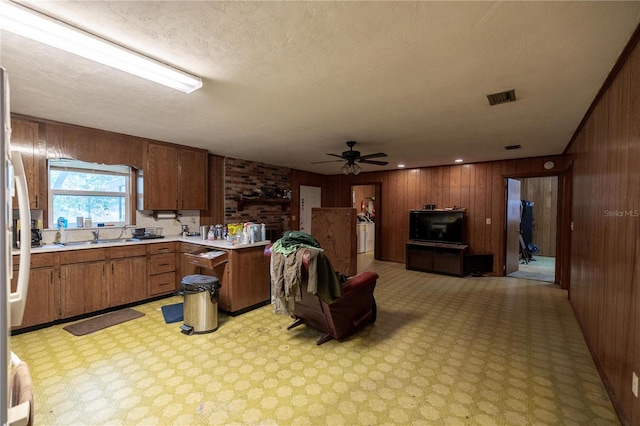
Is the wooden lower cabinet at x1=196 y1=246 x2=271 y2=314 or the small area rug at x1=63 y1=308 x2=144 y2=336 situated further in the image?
the wooden lower cabinet at x1=196 y1=246 x2=271 y2=314

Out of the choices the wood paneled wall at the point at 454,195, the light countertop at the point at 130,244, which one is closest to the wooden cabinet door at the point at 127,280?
the light countertop at the point at 130,244

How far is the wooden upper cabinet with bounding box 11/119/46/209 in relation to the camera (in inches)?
129

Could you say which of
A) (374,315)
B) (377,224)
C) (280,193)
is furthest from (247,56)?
(377,224)

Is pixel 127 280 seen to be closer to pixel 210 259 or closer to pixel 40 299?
pixel 40 299

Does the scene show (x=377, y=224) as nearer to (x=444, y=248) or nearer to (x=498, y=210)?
(x=444, y=248)

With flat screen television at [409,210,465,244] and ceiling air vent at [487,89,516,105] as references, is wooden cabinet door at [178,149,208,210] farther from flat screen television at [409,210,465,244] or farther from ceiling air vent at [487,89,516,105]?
flat screen television at [409,210,465,244]

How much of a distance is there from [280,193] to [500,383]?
18.6 ft

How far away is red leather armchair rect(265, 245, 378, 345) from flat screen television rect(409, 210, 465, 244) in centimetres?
378

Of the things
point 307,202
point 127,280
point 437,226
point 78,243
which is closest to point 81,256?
point 78,243

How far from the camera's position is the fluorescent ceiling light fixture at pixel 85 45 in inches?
63.0

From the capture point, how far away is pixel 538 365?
2.56 meters

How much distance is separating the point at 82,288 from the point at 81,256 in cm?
40

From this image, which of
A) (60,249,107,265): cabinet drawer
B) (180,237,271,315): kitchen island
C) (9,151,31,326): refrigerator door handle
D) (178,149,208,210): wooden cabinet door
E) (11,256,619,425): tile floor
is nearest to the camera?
(9,151,31,326): refrigerator door handle

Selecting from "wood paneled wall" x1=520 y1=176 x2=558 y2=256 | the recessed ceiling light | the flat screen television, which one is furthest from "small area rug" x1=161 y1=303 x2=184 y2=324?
"wood paneled wall" x1=520 y1=176 x2=558 y2=256
